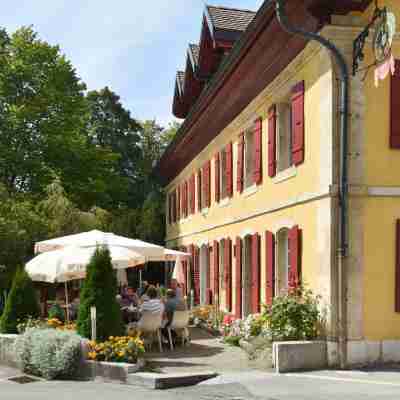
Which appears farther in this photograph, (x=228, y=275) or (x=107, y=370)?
Result: (x=228, y=275)

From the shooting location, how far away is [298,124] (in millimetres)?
12211

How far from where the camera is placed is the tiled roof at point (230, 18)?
19781 millimetres

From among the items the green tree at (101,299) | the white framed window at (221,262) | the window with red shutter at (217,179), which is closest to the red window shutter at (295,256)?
the green tree at (101,299)

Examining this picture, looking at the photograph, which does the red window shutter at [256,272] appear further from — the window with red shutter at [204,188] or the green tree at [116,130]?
the green tree at [116,130]

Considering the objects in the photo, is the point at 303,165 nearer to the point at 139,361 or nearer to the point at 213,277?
the point at 139,361

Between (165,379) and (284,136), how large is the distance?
5.87 metres

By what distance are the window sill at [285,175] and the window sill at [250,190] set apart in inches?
54.9

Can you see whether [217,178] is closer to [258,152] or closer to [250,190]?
[250,190]

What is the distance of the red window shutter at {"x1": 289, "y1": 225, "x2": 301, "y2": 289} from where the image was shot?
12.1m

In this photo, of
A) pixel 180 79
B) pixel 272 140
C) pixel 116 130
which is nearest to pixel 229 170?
pixel 272 140

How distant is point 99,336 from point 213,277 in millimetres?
9022

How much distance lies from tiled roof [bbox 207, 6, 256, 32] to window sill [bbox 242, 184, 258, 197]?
568cm

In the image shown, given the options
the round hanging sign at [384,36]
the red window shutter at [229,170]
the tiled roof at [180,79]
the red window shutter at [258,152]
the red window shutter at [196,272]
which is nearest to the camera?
the round hanging sign at [384,36]

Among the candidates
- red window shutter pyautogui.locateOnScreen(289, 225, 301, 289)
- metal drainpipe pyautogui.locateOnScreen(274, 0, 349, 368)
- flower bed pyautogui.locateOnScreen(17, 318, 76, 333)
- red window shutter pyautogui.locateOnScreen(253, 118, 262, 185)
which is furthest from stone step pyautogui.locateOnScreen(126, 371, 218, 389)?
red window shutter pyautogui.locateOnScreen(253, 118, 262, 185)
